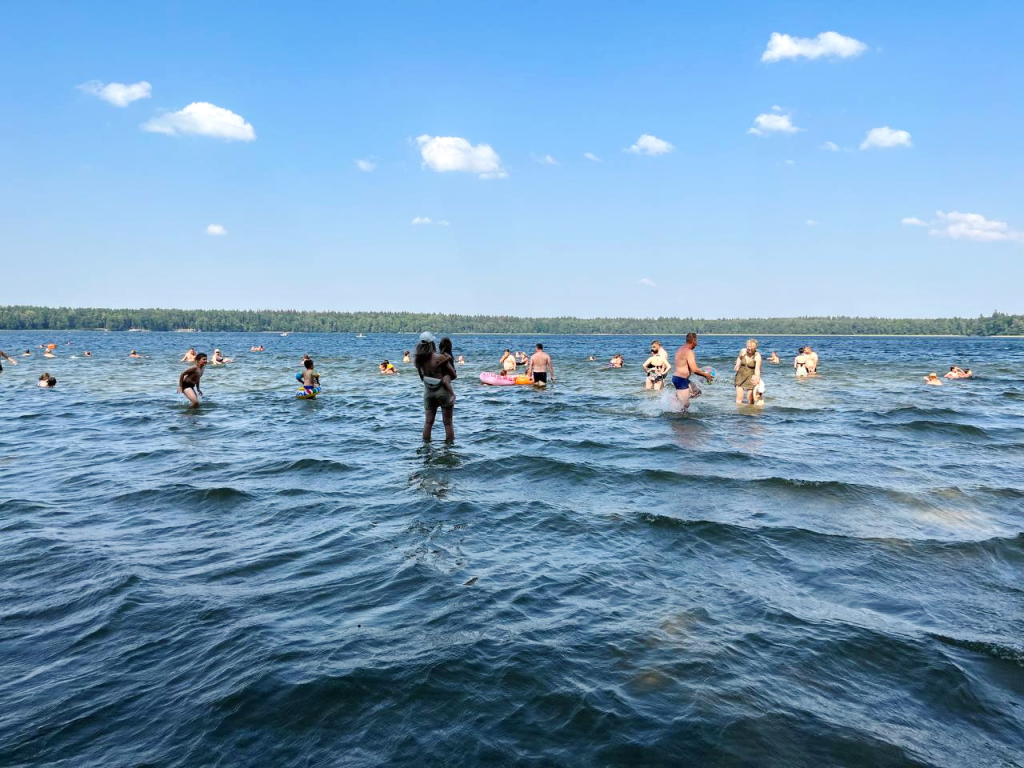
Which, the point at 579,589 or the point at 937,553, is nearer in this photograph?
the point at 579,589

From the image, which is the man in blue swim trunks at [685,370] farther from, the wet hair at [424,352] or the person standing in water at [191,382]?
the person standing in water at [191,382]

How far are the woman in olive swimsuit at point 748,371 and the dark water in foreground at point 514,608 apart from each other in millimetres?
6828

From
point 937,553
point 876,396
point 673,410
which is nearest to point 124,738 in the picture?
point 937,553

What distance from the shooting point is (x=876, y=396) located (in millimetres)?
25469

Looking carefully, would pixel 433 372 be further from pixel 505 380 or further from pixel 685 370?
pixel 505 380

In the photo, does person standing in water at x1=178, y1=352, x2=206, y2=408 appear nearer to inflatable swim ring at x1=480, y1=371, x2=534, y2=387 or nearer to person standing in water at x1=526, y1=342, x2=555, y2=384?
inflatable swim ring at x1=480, y1=371, x2=534, y2=387

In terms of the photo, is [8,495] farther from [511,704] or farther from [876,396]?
[876,396]

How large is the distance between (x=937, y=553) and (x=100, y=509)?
1104cm

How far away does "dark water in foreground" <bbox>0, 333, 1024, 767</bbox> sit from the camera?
3869mm

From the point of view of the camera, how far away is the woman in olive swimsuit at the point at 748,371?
19.4 meters

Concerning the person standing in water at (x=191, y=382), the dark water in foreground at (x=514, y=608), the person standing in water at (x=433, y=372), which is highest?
the person standing in water at (x=433, y=372)

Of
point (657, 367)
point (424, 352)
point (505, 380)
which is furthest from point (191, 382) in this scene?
point (657, 367)

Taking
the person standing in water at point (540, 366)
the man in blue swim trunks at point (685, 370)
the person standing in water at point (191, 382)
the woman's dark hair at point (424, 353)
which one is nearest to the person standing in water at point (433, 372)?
the woman's dark hair at point (424, 353)

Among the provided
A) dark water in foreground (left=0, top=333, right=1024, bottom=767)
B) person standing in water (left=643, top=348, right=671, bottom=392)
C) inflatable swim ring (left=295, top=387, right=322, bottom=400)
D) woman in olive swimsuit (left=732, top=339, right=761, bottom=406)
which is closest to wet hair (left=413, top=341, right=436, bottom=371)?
dark water in foreground (left=0, top=333, right=1024, bottom=767)
